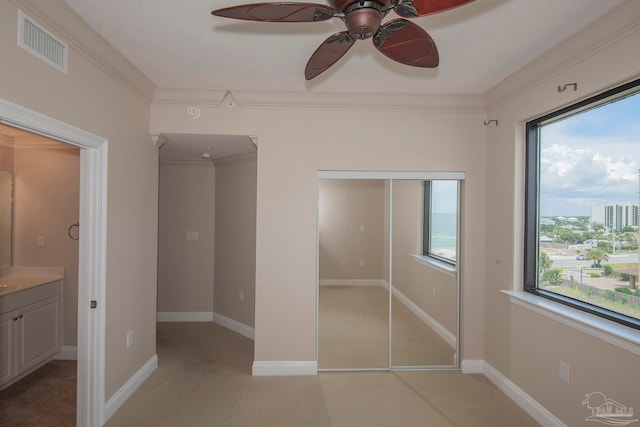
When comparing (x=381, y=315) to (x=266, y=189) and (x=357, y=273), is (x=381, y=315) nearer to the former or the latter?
(x=357, y=273)

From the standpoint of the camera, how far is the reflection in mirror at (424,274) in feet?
11.5

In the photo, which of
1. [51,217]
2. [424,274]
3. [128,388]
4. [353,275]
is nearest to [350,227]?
[353,275]

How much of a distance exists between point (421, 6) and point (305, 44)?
122 cm

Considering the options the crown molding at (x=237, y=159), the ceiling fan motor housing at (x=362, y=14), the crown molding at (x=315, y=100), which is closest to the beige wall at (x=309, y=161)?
the crown molding at (x=315, y=100)

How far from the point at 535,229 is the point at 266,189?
231 cm

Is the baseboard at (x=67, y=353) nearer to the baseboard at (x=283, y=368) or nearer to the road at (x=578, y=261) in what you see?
the baseboard at (x=283, y=368)

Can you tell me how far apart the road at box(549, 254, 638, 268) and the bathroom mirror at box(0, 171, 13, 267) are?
4.90 m

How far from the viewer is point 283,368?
3.40m

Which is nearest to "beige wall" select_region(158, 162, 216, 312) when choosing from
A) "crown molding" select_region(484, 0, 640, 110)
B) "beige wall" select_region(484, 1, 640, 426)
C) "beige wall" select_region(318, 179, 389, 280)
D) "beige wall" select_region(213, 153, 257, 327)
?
"beige wall" select_region(213, 153, 257, 327)

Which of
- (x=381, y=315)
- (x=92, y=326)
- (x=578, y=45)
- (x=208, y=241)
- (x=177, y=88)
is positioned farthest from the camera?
(x=208, y=241)

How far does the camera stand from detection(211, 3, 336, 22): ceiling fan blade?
134 cm

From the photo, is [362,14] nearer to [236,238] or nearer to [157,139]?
[157,139]

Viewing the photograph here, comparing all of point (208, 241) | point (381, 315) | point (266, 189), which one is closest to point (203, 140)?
point (266, 189)

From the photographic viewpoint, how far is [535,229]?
292 centimetres
